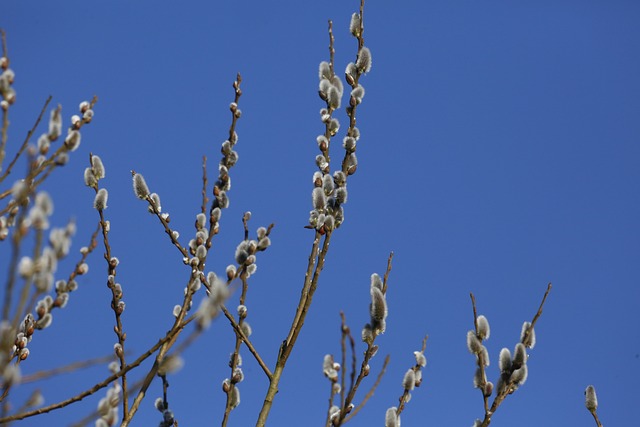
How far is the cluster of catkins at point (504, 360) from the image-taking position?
2.19 metres

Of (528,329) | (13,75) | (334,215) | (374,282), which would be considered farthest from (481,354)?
(13,75)

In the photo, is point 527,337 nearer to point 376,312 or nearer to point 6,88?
point 376,312

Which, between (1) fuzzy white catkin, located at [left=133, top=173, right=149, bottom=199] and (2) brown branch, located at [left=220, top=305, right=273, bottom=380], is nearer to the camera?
(2) brown branch, located at [left=220, top=305, right=273, bottom=380]

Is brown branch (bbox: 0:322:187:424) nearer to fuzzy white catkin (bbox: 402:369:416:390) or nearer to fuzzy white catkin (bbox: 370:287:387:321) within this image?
fuzzy white catkin (bbox: 370:287:387:321)

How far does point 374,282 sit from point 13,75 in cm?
160

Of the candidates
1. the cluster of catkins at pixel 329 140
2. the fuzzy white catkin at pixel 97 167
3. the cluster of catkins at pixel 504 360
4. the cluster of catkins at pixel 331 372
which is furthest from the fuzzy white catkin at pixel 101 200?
the cluster of catkins at pixel 504 360

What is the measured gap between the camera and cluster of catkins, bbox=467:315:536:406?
2.19 metres

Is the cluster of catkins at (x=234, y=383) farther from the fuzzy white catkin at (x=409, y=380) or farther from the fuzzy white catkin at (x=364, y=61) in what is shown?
the fuzzy white catkin at (x=364, y=61)

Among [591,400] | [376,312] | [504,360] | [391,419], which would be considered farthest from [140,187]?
[591,400]

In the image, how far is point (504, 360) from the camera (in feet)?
7.28

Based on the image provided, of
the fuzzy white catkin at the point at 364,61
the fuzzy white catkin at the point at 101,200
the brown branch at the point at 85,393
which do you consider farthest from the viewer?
the fuzzy white catkin at the point at 364,61

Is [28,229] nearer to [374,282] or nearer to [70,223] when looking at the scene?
[70,223]

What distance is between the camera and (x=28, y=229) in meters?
1.53

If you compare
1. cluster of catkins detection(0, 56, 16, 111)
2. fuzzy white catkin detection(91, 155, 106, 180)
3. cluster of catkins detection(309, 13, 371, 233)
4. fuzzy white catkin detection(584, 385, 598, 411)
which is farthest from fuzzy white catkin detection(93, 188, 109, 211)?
fuzzy white catkin detection(584, 385, 598, 411)
